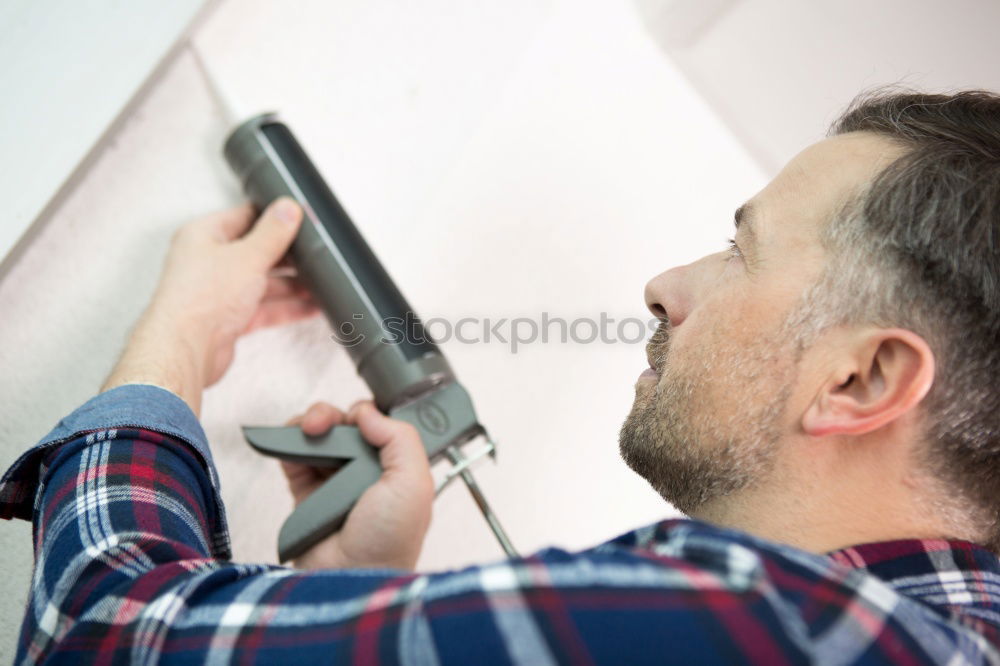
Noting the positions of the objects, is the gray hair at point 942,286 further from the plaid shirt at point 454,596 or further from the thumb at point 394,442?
the thumb at point 394,442

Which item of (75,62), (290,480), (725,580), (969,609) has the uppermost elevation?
(75,62)

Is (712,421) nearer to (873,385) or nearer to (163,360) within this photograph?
(873,385)

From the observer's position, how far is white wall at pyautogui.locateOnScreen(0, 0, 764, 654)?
841 mm

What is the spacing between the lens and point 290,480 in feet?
2.75

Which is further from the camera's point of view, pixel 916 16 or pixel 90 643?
pixel 916 16

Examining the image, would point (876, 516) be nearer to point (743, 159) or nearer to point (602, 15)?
point (743, 159)

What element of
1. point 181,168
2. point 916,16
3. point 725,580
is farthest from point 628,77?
point 725,580

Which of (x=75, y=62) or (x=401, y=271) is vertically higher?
(x=75, y=62)

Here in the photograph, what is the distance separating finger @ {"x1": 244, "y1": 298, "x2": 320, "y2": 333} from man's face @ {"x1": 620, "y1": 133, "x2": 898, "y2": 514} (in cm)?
41

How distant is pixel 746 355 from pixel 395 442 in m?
0.34

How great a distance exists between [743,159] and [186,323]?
0.74m

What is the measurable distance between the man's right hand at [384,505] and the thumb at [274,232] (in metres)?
0.16

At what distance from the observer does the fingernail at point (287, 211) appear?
814mm

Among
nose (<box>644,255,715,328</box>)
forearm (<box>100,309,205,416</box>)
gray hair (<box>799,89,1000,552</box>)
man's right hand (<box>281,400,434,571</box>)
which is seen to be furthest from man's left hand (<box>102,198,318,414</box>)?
gray hair (<box>799,89,1000,552</box>)
